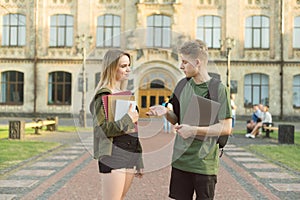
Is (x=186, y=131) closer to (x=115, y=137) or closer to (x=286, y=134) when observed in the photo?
(x=115, y=137)

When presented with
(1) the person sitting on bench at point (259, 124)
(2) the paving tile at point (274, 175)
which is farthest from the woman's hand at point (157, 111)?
(1) the person sitting on bench at point (259, 124)

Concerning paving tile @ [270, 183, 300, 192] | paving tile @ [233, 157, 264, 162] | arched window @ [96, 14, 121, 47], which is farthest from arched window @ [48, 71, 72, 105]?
paving tile @ [270, 183, 300, 192]

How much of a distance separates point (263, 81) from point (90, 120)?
29190mm

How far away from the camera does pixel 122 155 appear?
3.25 meters

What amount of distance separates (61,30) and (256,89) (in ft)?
50.1

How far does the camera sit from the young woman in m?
3.17

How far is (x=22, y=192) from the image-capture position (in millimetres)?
6465

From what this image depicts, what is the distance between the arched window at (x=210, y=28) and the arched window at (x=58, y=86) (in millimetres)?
10397

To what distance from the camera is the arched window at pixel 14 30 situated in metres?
31.9

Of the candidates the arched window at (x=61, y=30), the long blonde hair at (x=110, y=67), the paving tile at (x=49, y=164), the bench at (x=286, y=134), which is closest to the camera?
the long blonde hair at (x=110, y=67)

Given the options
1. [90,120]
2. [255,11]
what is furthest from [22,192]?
[255,11]

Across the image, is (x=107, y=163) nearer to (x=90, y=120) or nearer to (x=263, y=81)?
(x=90, y=120)

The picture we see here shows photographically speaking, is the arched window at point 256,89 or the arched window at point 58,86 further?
the arched window at point 58,86

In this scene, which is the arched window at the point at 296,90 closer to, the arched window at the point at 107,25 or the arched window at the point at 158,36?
the arched window at the point at 107,25
